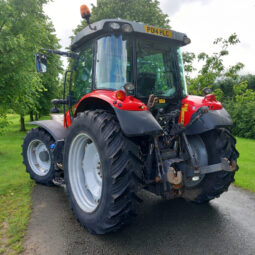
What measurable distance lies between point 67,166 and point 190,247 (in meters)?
1.87

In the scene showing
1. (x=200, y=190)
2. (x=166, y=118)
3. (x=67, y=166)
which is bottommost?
(x=200, y=190)

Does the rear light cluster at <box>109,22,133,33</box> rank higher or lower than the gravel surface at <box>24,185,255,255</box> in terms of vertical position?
higher

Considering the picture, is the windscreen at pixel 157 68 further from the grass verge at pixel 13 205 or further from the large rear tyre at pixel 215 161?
the grass verge at pixel 13 205

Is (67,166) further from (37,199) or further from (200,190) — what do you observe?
(200,190)

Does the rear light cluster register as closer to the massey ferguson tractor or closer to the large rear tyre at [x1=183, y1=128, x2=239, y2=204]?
the massey ferguson tractor

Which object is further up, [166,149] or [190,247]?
[166,149]

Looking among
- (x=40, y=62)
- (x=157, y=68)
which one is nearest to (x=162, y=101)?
(x=157, y=68)

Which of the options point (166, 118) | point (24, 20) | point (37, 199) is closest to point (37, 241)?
point (37, 199)

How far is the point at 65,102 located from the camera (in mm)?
4090

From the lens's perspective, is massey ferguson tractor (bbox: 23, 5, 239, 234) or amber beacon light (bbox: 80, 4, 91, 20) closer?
massey ferguson tractor (bbox: 23, 5, 239, 234)

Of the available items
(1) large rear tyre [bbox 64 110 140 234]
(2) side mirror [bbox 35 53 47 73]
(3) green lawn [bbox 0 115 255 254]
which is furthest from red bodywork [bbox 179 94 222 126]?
(3) green lawn [bbox 0 115 255 254]

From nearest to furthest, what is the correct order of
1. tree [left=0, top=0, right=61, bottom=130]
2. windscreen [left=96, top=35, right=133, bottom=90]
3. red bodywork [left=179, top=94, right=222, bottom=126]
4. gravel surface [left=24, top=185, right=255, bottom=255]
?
gravel surface [left=24, top=185, right=255, bottom=255], windscreen [left=96, top=35, right=133, bottom=90], red bodywork [left=179, top=94, right=222, bottom=126], tree [left=0, top=0, right=61, bottom=130]

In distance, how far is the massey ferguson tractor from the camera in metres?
2.40

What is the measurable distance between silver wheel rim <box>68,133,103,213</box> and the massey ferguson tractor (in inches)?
0.5
